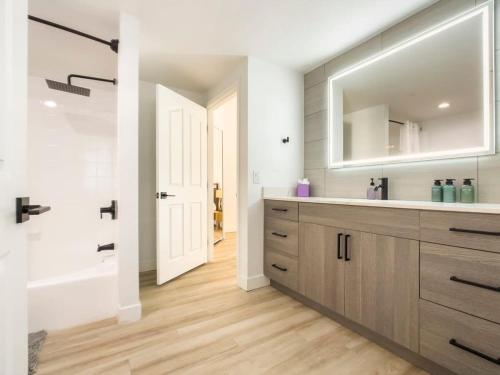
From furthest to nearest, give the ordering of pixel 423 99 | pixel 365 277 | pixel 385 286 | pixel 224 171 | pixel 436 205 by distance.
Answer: pixel 224 171 < pixel 423 99 < pixel 365 277 < pixel 385 286 < pixel 436 205

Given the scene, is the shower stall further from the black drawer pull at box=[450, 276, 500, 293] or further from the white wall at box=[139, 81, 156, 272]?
the black drawer pull at box=[450, 276, 500, 293]

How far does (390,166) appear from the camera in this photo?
183cm

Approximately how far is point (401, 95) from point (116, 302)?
8.88 ft

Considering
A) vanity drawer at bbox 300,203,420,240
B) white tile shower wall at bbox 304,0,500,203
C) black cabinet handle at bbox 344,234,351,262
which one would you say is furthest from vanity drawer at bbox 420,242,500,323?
white tile shower wall at bbox 304,0,500,203

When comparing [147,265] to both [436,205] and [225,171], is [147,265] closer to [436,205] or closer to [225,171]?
[436,205]

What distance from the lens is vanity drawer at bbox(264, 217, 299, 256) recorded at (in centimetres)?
196

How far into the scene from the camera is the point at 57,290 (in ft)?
5.12

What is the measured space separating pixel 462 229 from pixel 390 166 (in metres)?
0.87

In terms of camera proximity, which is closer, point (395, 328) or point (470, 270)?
point (470, 270)

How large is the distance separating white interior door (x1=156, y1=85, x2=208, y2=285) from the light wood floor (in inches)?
21.5

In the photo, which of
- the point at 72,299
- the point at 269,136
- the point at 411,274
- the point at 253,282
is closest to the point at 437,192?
the point at 411,274

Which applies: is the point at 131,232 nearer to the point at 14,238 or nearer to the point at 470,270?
the point at 14,238

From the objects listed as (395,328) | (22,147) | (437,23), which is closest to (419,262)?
(395,328)

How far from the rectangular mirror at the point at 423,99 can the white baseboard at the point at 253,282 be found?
1.33m
